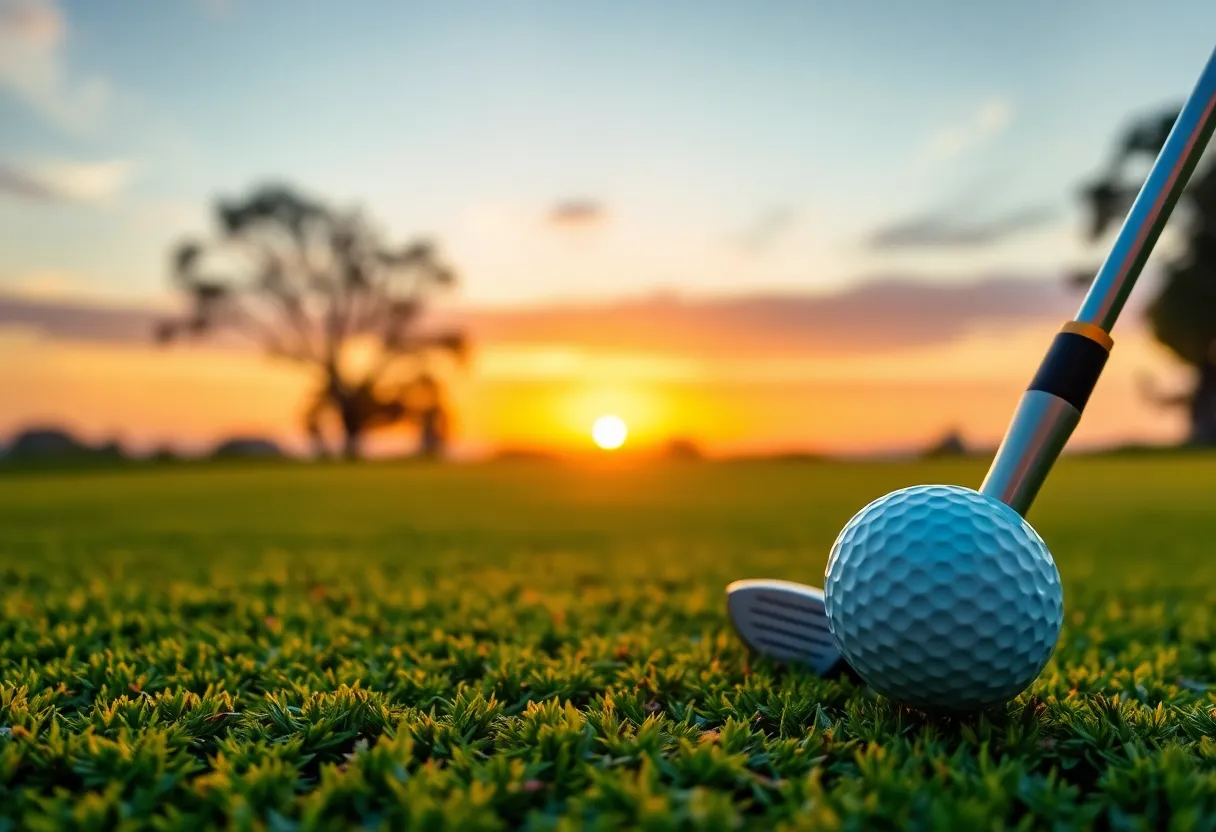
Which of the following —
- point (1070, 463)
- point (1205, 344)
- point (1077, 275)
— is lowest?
point (1070, 463)

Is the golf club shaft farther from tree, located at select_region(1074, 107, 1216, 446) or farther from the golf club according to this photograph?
tree, located at select_region(1074, 107, 1216, 446)

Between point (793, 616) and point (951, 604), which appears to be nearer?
point (951, 604)

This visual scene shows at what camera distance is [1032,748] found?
7.36 feet

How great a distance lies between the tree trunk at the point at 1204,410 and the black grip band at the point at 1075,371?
40.2 metres

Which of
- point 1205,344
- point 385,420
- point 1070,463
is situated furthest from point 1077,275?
point 385,420

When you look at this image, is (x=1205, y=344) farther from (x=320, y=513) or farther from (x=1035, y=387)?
(x=1035, y=387)

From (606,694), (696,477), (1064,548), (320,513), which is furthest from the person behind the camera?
(696,477)

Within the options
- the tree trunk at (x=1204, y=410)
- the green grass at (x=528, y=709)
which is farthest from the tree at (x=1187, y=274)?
the green grass at (x=528, y=709)

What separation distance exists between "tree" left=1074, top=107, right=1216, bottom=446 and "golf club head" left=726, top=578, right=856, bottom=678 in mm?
33754

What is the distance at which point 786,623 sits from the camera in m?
3.17

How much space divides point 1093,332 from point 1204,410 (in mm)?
40958

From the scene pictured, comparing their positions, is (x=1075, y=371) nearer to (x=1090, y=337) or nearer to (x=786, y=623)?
(x=1090, y=337)

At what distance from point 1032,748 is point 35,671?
3.37 metres

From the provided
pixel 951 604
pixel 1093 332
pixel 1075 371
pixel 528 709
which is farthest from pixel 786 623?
pixel 1093 332
